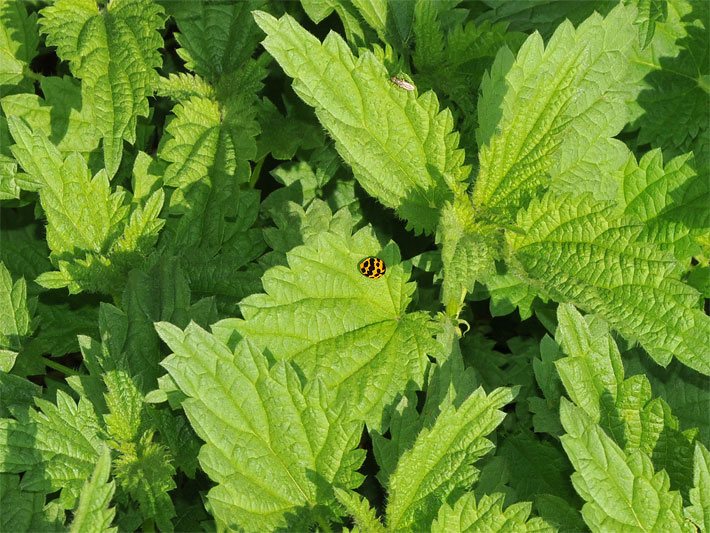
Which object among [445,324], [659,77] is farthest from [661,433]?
[659,77]

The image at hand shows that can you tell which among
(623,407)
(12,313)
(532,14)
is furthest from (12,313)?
(532,14)

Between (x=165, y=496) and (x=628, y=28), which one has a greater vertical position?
(x=628, y=28)

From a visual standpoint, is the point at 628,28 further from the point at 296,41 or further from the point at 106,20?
the point at 106,20

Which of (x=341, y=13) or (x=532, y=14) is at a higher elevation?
(x=341, y=13)

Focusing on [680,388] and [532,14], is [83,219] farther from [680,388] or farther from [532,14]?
[680,388]

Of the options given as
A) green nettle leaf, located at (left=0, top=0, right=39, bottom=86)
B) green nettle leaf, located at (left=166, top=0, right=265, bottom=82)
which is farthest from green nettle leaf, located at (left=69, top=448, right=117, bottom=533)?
green nettle leaf, located at (left=0, top=0, right=39, bottom=86)

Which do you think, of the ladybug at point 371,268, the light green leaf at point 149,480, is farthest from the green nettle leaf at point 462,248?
the light green leaf at point 149,480
